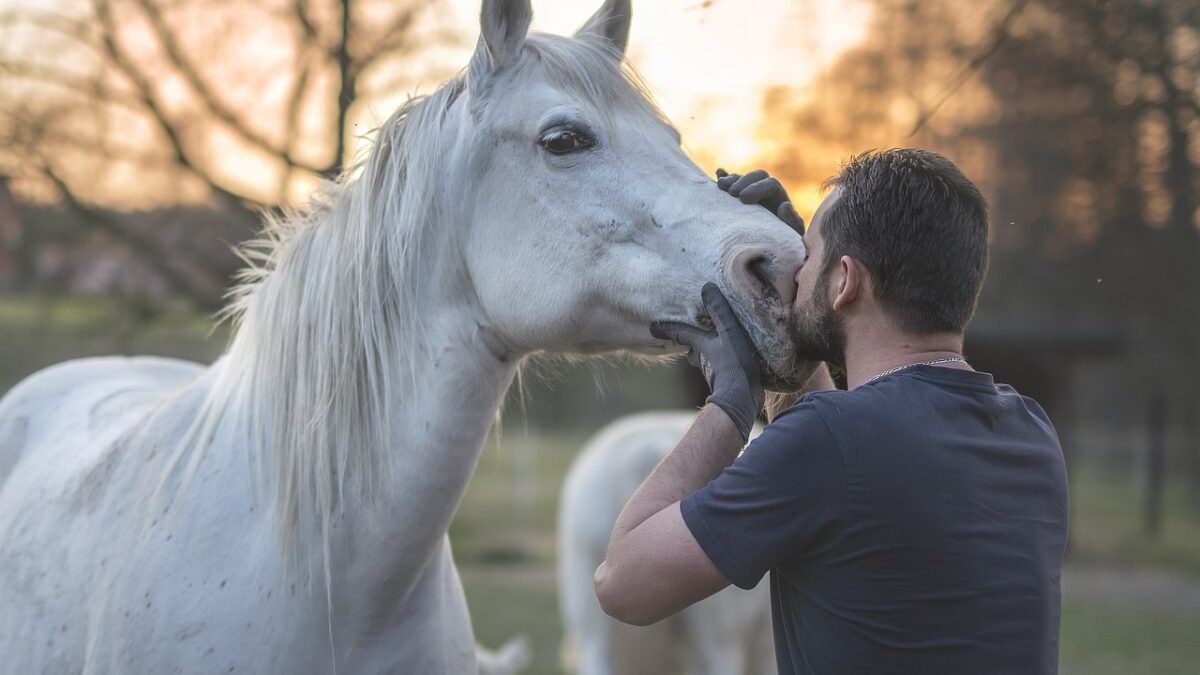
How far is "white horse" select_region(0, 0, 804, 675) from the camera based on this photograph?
6.39 feet

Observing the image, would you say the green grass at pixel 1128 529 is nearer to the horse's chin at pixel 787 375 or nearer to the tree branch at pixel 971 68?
the tree branch at pixel 971 68

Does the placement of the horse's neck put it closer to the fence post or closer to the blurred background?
the blurred background

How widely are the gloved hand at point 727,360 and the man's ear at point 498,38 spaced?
2.25 feet

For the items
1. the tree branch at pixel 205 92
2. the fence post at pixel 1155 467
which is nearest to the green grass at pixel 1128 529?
the fence post at pixel 1155 467

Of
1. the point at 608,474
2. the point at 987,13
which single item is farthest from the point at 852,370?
the point at 987,13

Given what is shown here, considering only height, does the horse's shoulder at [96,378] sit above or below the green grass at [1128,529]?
above

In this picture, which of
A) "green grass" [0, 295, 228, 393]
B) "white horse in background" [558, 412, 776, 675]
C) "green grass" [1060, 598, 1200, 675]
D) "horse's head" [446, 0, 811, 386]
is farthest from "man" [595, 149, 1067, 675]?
"green grass" [0, 295, 228, 393]

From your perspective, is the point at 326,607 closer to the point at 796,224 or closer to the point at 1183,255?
the point at 796,224

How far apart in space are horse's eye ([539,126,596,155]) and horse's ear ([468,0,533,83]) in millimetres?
211

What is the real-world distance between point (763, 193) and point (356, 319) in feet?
2.88

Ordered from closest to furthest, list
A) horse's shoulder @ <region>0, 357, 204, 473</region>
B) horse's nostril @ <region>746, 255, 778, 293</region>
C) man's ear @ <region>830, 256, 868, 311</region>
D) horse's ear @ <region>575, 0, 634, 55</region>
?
man's ear @ <region>830, 256, 868, 311</region>, horse's nostril @ <region>746, 255, 778, 293</region>, horse's ear @ <region>575, 0, 634, 55</region>, horse's shoulder @ <region>0, 357, 204, 473</region>

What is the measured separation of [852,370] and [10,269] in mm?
8715

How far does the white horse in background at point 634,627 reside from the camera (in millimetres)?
4668

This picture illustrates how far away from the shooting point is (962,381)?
1.59 meters
